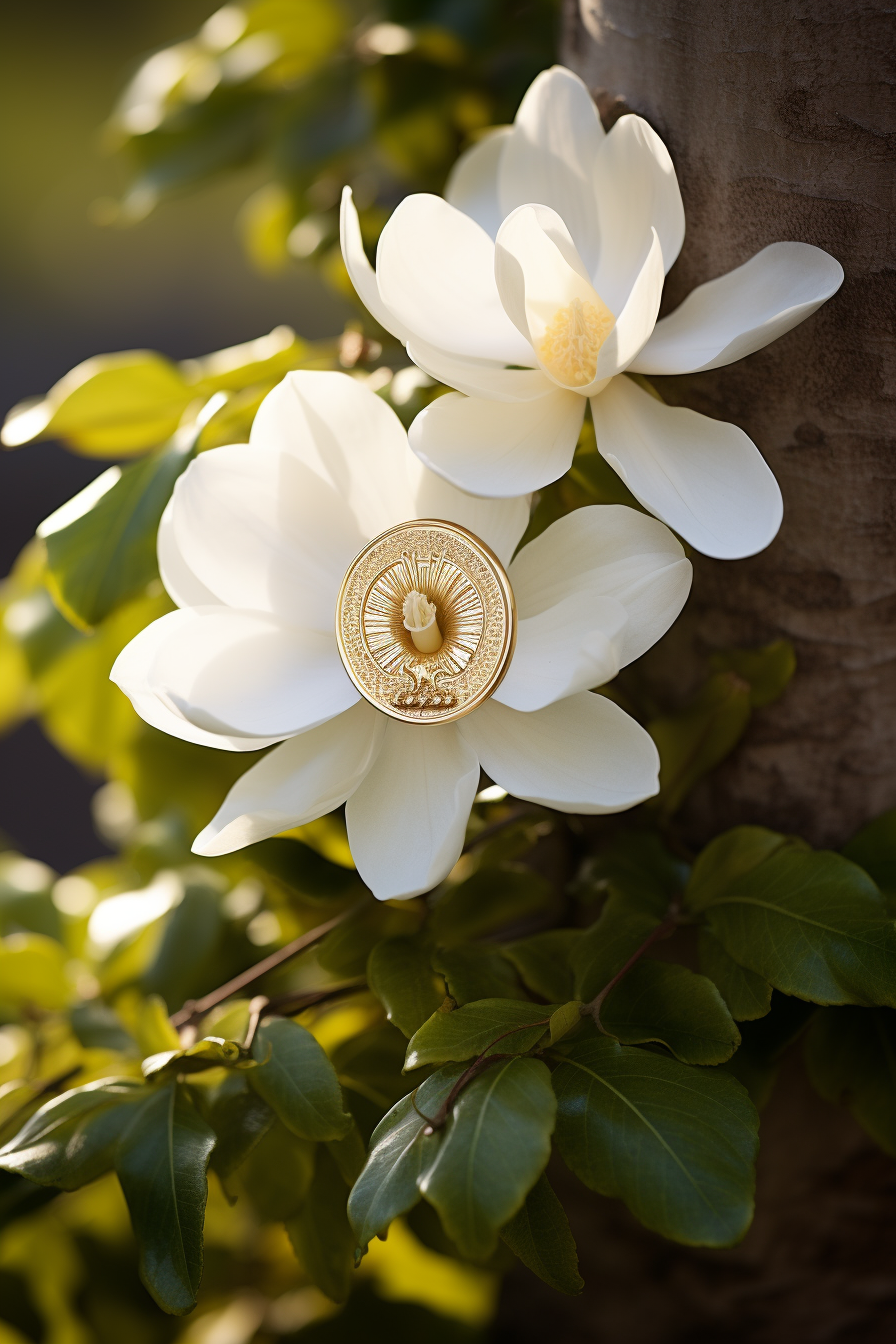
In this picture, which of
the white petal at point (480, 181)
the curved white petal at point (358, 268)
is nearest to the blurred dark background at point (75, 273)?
the white petal at point (480, 181)

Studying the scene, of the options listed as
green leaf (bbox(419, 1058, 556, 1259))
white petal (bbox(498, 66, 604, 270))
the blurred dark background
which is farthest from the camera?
the blurred dark background

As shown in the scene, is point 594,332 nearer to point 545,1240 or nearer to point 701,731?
point 701,731

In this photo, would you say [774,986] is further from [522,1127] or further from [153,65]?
[153,65]

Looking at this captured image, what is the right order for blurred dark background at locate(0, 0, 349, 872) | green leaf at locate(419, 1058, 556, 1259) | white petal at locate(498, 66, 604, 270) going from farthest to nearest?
1. blurred dark background at locate(0, 0, 349, 872)
2. white petal at locate(498, 66, 604, 270)
3. green leaf at locate(419, 1058, 556, 1259)

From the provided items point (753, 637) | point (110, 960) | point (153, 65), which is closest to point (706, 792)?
point (753, 637)

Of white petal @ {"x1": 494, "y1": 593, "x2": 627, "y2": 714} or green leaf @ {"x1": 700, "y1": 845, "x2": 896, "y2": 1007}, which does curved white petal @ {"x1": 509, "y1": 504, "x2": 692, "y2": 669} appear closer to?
white petal @ {"x1": 494, "y1": 593, "x2": 627, "y2": 714}

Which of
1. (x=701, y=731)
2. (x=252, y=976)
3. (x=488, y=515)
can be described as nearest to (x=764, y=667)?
(x=701, y=731)

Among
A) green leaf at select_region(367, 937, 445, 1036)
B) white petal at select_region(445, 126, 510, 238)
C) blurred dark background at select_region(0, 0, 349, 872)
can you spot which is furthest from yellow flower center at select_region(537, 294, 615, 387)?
blurred dark background at select_region(0, 0, 349, 872)
